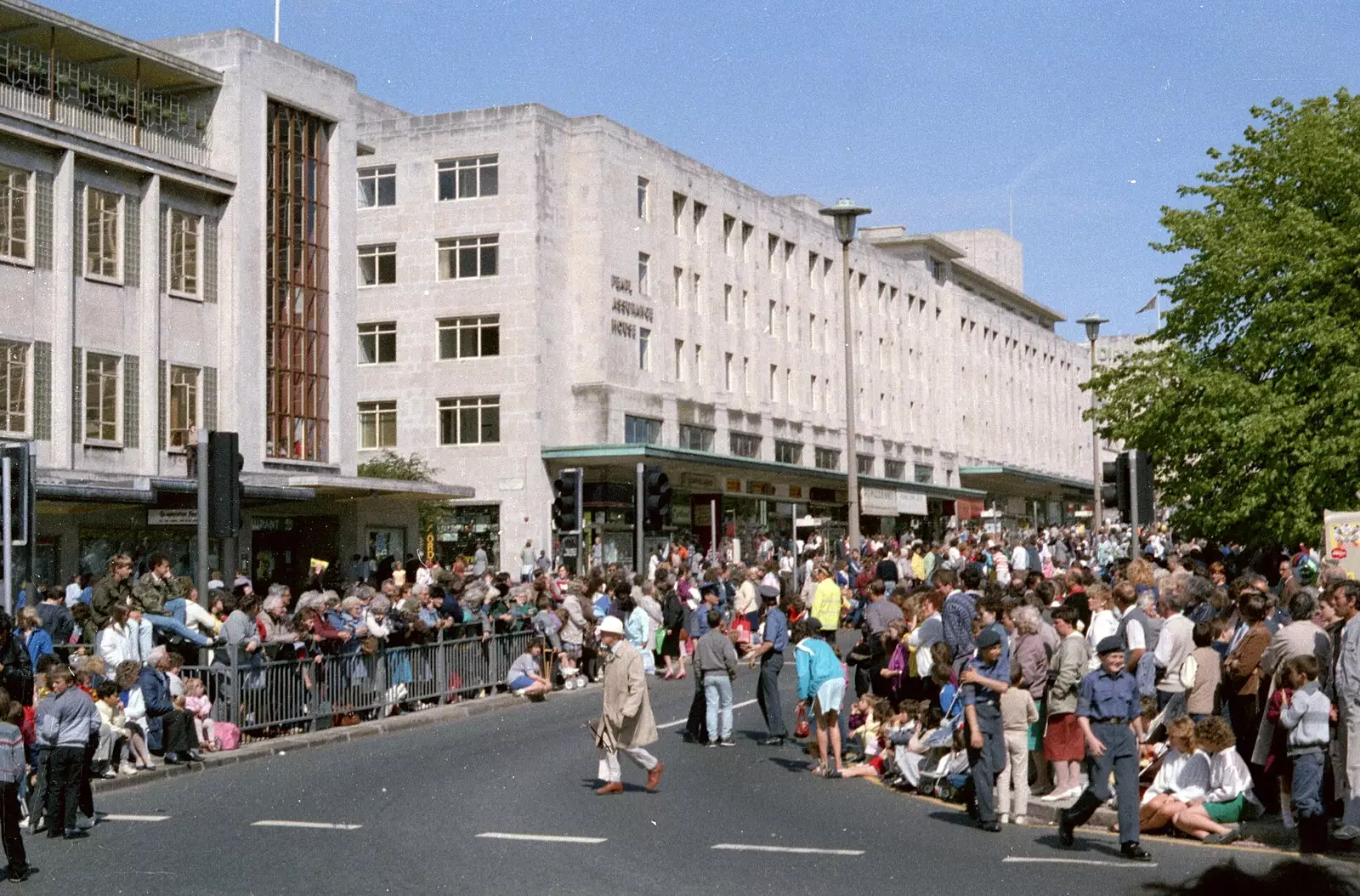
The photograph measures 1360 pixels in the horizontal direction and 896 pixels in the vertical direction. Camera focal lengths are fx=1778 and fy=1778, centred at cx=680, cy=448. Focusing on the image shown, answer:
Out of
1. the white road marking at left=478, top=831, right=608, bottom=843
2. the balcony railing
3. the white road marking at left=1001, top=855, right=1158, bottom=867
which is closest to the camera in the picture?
the white road marking at left=1001, top=855, right=1158, bottom=867

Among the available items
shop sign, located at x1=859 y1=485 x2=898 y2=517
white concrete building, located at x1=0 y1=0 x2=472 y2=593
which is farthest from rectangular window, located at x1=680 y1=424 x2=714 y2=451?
white concrete building, located at x1=0 y1=0 x2=472 y2=593

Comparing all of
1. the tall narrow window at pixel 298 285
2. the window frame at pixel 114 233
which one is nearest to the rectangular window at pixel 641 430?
the tall narrow window at pixel 298 285

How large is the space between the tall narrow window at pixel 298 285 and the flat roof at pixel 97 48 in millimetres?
2677

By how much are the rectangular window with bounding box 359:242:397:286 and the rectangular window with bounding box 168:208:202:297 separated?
20.0m

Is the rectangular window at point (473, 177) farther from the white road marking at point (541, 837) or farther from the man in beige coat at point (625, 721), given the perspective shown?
the white road marking at point (541, 837)

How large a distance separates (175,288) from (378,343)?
21.0 metres

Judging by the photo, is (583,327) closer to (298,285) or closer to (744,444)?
(744,444)

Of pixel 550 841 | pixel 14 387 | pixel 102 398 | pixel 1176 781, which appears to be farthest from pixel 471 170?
pixel 1176 781

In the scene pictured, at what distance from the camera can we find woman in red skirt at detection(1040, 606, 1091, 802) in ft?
47.5

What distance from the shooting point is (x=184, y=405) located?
3631 centimetres

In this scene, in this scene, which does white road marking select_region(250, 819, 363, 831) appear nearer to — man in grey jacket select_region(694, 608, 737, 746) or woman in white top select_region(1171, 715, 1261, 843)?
man in grey jacket select_region(694, 608, 737, 746)

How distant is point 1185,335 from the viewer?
3675cm

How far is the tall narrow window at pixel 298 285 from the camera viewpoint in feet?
128

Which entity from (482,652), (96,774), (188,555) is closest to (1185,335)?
(482,652)
